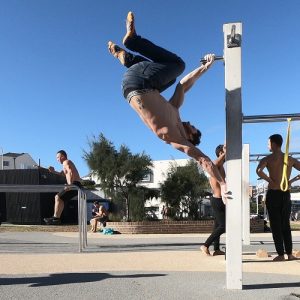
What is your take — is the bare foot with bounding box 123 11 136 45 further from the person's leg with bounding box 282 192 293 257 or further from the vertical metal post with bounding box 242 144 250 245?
the vertical metal post with bounding box 242 144 250 245

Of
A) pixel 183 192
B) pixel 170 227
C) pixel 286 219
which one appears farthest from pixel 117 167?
pixel 286 219

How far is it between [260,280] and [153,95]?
2604 millimetres

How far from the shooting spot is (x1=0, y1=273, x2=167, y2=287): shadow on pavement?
5457 millimetres

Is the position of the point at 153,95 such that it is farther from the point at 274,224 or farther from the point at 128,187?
the point at 128,187

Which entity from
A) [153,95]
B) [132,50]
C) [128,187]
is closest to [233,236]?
[153,95]

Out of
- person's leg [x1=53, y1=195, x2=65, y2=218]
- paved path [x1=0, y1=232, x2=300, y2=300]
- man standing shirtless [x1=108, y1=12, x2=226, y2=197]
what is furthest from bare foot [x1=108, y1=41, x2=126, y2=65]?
person's leg [x1=53, y1=195, x2=65, y2=218]

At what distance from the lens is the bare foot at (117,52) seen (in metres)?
4.58

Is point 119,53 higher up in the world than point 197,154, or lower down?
higher up

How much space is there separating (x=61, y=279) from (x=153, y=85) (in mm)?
2737

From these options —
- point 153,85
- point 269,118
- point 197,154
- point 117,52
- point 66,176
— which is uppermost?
point 117,52

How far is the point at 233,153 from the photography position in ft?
16.7

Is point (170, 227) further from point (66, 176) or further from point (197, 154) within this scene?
point (197, 154)

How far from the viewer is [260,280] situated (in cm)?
548

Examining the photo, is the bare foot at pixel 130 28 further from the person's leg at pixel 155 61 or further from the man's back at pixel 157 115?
the man's back at pixel 157 115
